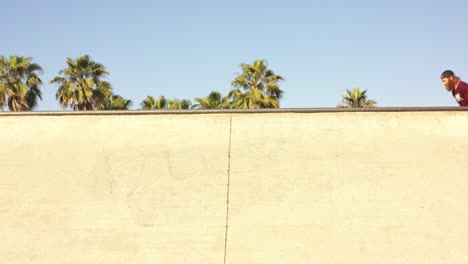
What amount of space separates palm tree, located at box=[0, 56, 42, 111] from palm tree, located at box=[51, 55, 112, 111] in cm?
164

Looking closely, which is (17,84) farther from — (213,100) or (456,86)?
(456,86)

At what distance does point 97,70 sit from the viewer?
22375mm

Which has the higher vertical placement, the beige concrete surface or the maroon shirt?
the maroon shirt

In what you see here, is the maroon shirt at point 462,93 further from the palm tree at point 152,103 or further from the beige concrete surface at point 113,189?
the palm tree at point 152,103

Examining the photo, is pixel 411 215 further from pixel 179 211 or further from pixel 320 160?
pixel 179 211

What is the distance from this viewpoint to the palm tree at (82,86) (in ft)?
71.3

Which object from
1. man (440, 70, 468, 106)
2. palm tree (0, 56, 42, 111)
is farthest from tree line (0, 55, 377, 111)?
man (440, 70, 468, 106)

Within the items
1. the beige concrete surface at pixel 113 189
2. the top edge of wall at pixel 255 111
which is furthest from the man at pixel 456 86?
the beige concrete surface at pixel 113 189

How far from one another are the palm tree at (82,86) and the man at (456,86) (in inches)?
811

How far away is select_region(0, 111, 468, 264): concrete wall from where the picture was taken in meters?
3.68

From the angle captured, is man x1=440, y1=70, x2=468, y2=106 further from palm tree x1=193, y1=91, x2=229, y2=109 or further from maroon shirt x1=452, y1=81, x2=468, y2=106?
→ palm tree x1=193, y1=91, x2=229, y2=109

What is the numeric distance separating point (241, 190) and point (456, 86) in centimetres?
298

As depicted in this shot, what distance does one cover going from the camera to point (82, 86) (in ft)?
72.5

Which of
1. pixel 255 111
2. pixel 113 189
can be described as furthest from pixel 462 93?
pixel 113 189
